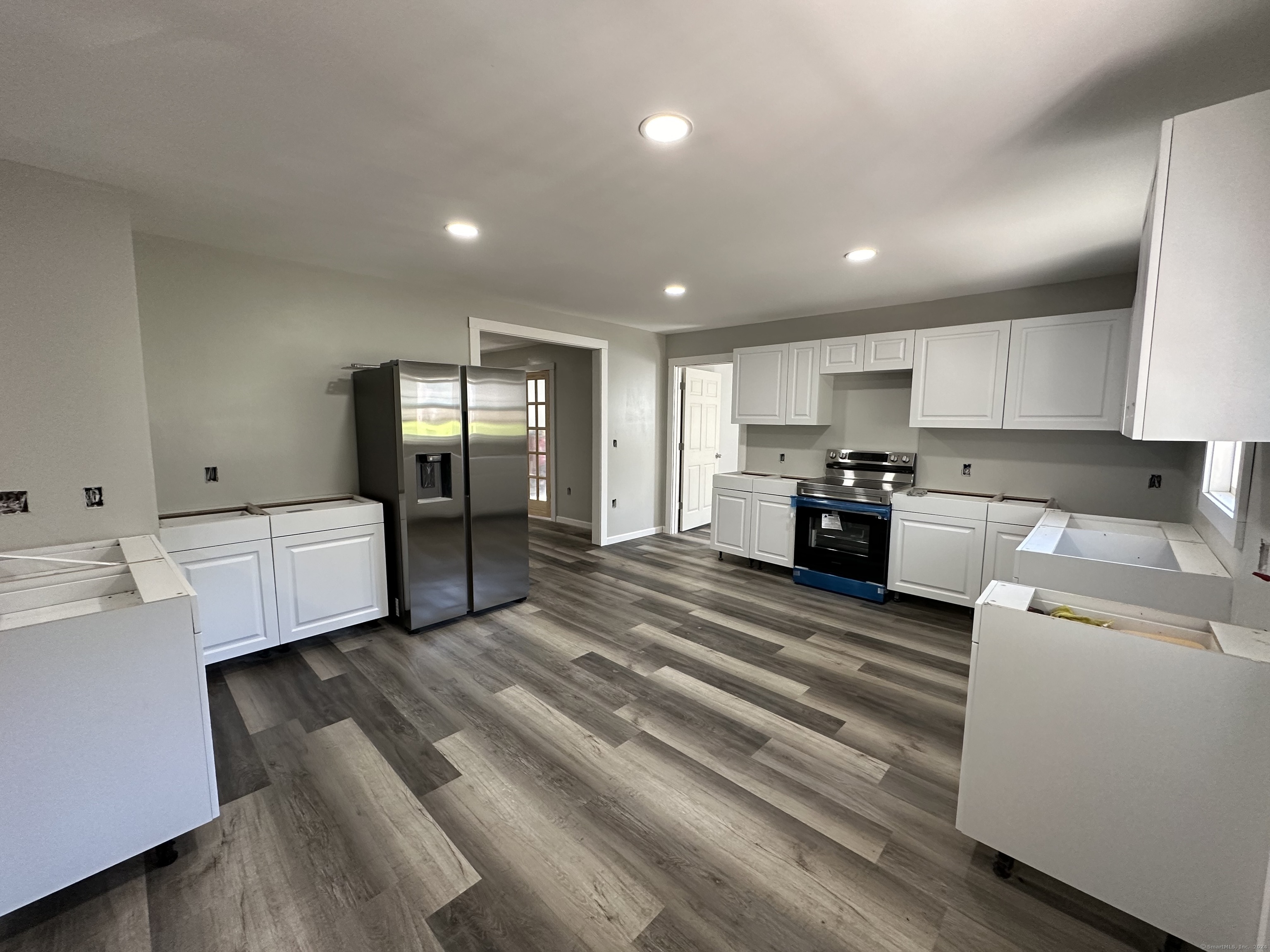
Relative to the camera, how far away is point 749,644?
3.24 m

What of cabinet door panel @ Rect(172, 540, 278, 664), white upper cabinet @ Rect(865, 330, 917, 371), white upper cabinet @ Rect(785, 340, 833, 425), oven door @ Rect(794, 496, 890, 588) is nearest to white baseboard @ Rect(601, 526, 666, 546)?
oven door @ Rect(794, 496, 890, 588)

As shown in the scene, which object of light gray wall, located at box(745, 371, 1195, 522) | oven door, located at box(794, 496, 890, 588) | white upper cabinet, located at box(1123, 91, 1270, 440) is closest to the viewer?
white upper cabinet, located at box(1123, 91, 1270, 440)

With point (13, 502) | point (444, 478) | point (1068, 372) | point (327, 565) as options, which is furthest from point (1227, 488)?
point (13, 502)

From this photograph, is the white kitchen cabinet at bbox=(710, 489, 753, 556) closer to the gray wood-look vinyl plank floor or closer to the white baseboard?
the white baseboard

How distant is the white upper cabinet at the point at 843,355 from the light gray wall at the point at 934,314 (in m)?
0.30

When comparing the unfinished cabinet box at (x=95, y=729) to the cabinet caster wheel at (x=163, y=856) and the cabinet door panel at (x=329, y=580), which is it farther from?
the cabinet door panel at (x=329, y=580)

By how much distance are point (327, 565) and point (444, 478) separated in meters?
0.88

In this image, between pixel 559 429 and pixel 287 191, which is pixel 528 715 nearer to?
pixel 287 191

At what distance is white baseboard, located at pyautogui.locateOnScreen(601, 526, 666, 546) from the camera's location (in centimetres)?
571

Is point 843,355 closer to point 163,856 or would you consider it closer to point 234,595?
point 234,595

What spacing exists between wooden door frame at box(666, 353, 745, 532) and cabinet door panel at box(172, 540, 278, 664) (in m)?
4.21

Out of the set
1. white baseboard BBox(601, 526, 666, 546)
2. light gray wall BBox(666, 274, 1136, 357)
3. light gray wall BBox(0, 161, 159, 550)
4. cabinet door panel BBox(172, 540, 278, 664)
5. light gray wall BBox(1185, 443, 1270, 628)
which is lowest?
white baseboard BBox(601, 526, 666, 546)

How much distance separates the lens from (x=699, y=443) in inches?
258

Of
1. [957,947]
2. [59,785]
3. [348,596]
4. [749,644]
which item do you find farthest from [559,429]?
[957,947]
